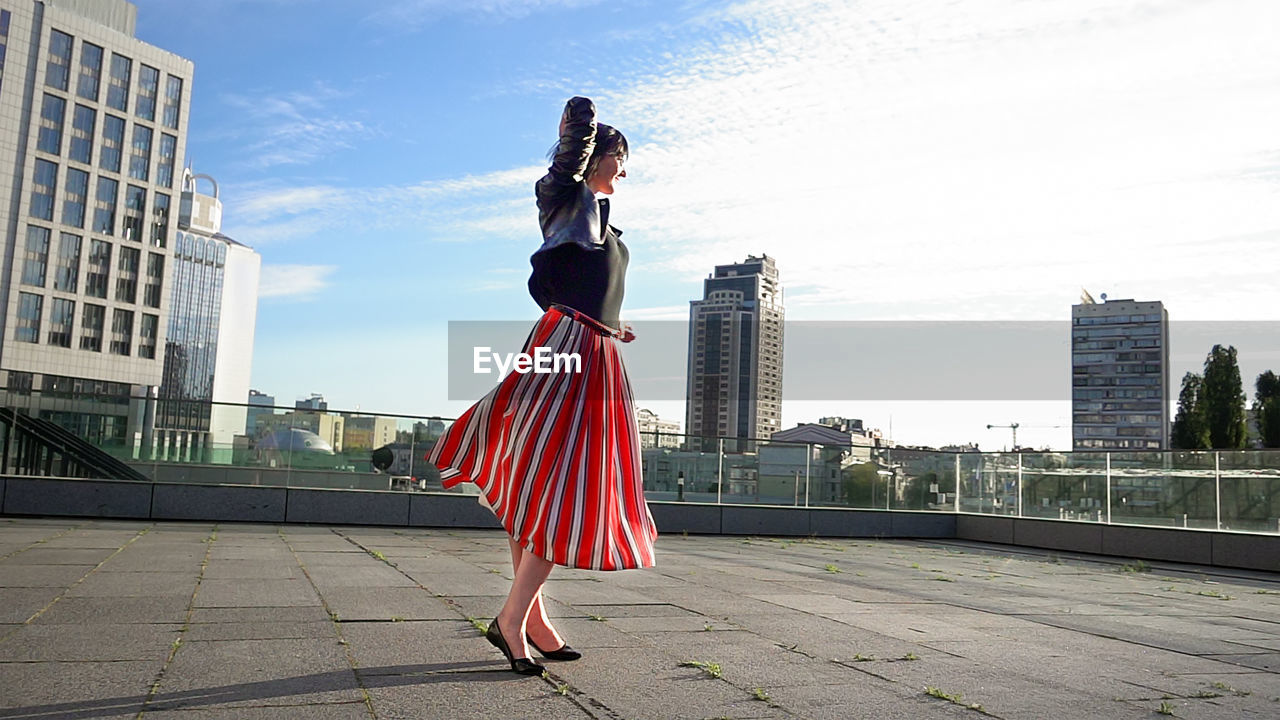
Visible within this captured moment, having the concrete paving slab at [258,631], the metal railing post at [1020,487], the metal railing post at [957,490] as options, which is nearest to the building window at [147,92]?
the metal railing post at [957,490]

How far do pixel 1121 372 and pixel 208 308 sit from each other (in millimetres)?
141288

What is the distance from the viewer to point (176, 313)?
140 metres

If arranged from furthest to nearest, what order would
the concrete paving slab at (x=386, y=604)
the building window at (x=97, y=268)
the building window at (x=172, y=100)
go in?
the building window at (x=172, y=100) < the building window at (x=97, y=268) < the concrete paving slab at (x=386, y=604)

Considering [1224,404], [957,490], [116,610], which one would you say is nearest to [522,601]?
[116,610]

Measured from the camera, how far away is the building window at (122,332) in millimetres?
55625

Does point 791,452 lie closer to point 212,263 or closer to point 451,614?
point 451,614

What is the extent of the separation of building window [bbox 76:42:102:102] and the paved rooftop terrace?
2176 inches

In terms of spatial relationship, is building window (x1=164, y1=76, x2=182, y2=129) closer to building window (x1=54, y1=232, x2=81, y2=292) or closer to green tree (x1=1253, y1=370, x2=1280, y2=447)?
building window (x1=54, y1=232, x2=81, y2=292)

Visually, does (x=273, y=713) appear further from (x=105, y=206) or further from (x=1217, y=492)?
(x=105, y=206)

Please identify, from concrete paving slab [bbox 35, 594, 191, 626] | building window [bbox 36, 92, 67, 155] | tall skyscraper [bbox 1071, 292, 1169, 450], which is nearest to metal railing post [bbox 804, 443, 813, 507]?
concrete paving slab [bbox 35, 594, 191, 626]

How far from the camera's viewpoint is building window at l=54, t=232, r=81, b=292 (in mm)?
53219

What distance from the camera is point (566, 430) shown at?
10.6 ft

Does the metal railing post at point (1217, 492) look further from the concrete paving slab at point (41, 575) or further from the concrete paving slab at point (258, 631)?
the concrete paving slab at point (41, 575)

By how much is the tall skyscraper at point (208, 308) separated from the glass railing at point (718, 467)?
346 feet
